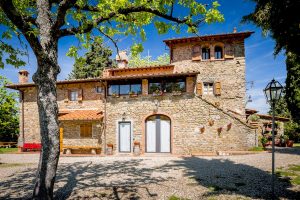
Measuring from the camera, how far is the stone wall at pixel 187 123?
1552cm

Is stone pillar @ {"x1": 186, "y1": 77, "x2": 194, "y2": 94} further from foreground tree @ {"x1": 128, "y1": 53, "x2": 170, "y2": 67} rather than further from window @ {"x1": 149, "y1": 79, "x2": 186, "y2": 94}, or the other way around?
foreground tree @ {"x1": 128, "y1": 53, "x2": 170, "y2": 67}

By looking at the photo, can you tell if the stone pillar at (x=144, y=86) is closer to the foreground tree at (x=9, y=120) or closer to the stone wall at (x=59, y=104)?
the stone wall at (x=59, y=104)

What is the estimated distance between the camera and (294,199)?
5.79 meters

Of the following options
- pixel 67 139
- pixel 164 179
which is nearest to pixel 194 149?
pixel 164 179

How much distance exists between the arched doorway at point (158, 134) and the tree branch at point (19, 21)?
12.5m

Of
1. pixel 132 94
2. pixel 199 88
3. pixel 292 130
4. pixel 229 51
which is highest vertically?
pixel 229 51

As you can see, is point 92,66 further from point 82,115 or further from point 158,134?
point 158,134

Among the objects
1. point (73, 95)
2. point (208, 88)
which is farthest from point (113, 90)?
point (208, 88)

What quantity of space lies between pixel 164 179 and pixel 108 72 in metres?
15.8

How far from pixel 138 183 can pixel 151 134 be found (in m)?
9.24

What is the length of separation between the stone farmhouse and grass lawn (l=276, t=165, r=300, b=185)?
5551mm

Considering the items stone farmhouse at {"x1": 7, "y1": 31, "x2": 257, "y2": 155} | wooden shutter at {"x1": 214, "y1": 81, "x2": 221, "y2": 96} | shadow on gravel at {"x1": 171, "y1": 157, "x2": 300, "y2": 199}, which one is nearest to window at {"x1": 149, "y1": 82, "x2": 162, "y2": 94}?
stone farmhouse at {"x1": 7, "y1": 31, "x2": 257, "y2": 155}

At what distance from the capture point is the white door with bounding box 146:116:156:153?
17.1m

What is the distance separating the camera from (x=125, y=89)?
17969mm
